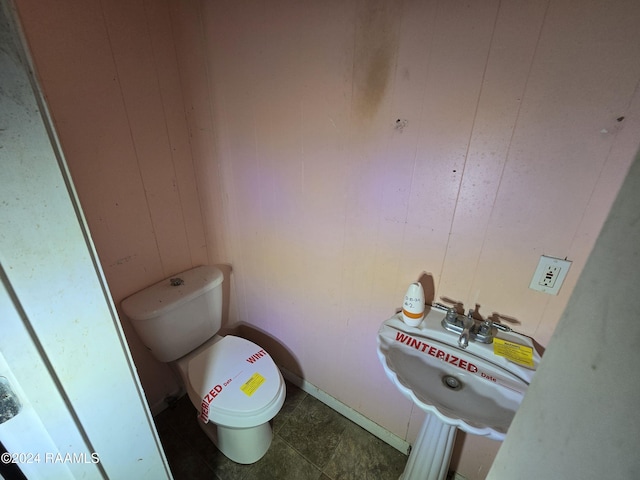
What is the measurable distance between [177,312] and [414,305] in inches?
40.3

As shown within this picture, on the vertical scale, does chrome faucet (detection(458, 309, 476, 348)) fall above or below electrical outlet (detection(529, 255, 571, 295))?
below

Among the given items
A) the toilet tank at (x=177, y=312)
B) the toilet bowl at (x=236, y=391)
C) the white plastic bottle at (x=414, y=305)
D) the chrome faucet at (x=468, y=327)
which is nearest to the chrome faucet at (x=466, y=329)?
the chrome faucet at (x=468, y=327)

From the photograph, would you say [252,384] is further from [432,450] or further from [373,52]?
[373,52]

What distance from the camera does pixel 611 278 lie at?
24cm

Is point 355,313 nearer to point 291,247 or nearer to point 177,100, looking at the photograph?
point 291,247

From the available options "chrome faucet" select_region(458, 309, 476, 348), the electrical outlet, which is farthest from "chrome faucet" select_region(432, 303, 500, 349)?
the electrical outlet

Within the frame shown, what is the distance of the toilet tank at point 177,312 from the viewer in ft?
3.67

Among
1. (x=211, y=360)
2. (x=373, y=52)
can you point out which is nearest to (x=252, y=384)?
(x=211, y=360)

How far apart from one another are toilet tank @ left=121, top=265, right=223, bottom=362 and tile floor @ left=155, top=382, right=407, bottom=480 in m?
0.44

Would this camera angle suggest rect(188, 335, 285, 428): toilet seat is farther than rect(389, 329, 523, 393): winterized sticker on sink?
Yes

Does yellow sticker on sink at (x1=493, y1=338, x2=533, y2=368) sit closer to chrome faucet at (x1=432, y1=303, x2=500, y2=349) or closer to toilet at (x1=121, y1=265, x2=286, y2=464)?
chrome faucet at (x1=432, y1=303, x2=500, y2=349)

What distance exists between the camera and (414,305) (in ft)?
2.90

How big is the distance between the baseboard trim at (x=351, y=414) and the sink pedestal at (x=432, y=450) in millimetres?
272

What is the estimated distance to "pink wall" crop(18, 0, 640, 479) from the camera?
633 mm
